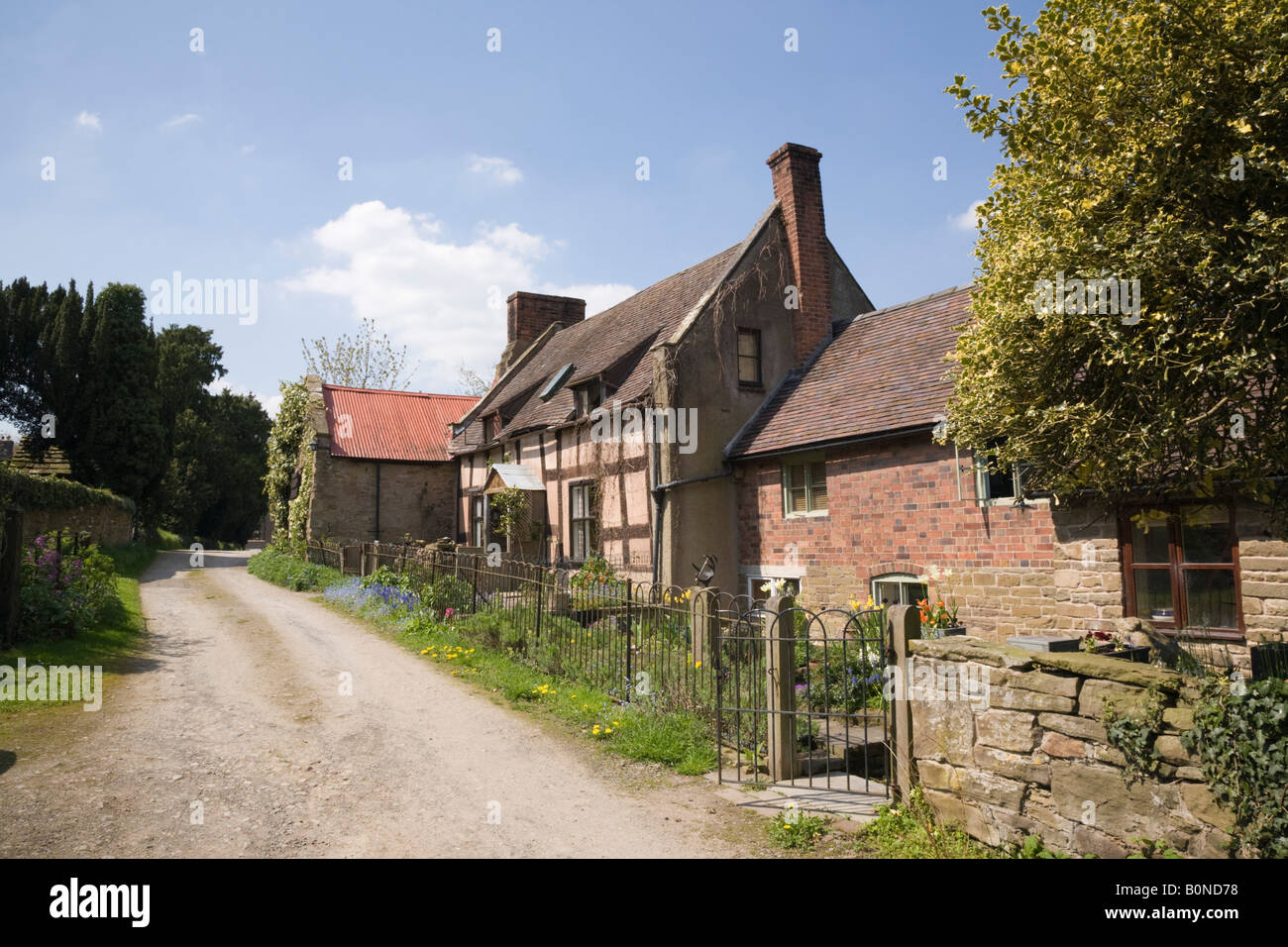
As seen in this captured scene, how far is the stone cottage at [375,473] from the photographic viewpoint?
26.0 meters

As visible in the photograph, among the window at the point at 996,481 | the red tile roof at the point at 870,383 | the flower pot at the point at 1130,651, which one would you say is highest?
the red tile roof at the point at 870,383

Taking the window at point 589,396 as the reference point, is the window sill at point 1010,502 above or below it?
below

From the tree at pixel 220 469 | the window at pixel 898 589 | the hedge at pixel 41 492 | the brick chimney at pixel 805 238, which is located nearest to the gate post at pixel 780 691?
the window at pixel 898 589

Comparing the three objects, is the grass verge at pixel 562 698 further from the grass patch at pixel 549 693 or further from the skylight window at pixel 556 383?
the skylight window at pixel 556 383

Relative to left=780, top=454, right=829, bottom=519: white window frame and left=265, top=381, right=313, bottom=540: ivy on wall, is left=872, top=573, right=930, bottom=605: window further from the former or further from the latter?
left=265, top=381, right=313, bottom=540: ivy on wall

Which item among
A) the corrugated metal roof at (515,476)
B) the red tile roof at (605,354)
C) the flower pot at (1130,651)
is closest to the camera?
the flower pot at (1130,651)

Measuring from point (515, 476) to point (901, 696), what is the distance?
645 inches

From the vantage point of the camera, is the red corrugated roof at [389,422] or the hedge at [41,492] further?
the red corrugated roof at [389,422]

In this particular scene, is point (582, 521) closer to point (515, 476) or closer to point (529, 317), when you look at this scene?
point (515, 476)

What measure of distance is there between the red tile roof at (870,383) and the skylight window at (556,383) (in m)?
7.03

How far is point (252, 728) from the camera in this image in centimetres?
816

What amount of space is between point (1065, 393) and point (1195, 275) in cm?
146

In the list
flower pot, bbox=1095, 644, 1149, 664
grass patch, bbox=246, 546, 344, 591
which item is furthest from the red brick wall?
grass patch, bbox=246, 546, 344, 591

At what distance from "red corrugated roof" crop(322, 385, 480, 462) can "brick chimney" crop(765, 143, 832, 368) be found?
49.0 ft
